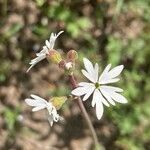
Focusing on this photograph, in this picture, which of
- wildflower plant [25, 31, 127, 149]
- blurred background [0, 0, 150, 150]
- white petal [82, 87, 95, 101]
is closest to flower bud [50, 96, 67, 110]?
wildflower plant [25, 31, 127, 149]

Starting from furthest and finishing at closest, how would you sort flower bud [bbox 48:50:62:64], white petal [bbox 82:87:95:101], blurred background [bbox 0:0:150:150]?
1. blurred background [bbox 0:0:150:150]
2. flower bud [bbox 48:50:62:64]
3. white petal [bbox 82:87:95:101]

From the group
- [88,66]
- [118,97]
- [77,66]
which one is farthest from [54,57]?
[77,66]

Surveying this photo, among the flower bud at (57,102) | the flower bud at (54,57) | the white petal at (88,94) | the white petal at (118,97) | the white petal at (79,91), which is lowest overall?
the white petal at (118,97)

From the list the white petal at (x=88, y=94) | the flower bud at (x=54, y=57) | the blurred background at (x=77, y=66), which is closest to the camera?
the white petal at (x=88, y=94)

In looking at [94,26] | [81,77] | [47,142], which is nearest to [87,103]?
[81,77]

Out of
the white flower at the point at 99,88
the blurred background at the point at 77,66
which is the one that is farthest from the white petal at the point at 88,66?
the blurred background at the point at 77,66

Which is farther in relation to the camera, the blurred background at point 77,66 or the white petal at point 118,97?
the blurred background at point 77,66

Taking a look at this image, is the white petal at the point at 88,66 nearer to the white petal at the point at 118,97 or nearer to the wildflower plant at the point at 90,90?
the wildflower plant at the point at 90,90

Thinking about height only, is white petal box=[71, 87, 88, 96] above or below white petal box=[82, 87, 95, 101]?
above

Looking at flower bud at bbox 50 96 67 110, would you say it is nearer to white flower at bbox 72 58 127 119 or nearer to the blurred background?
white flower at bbox 72 58 127 119
